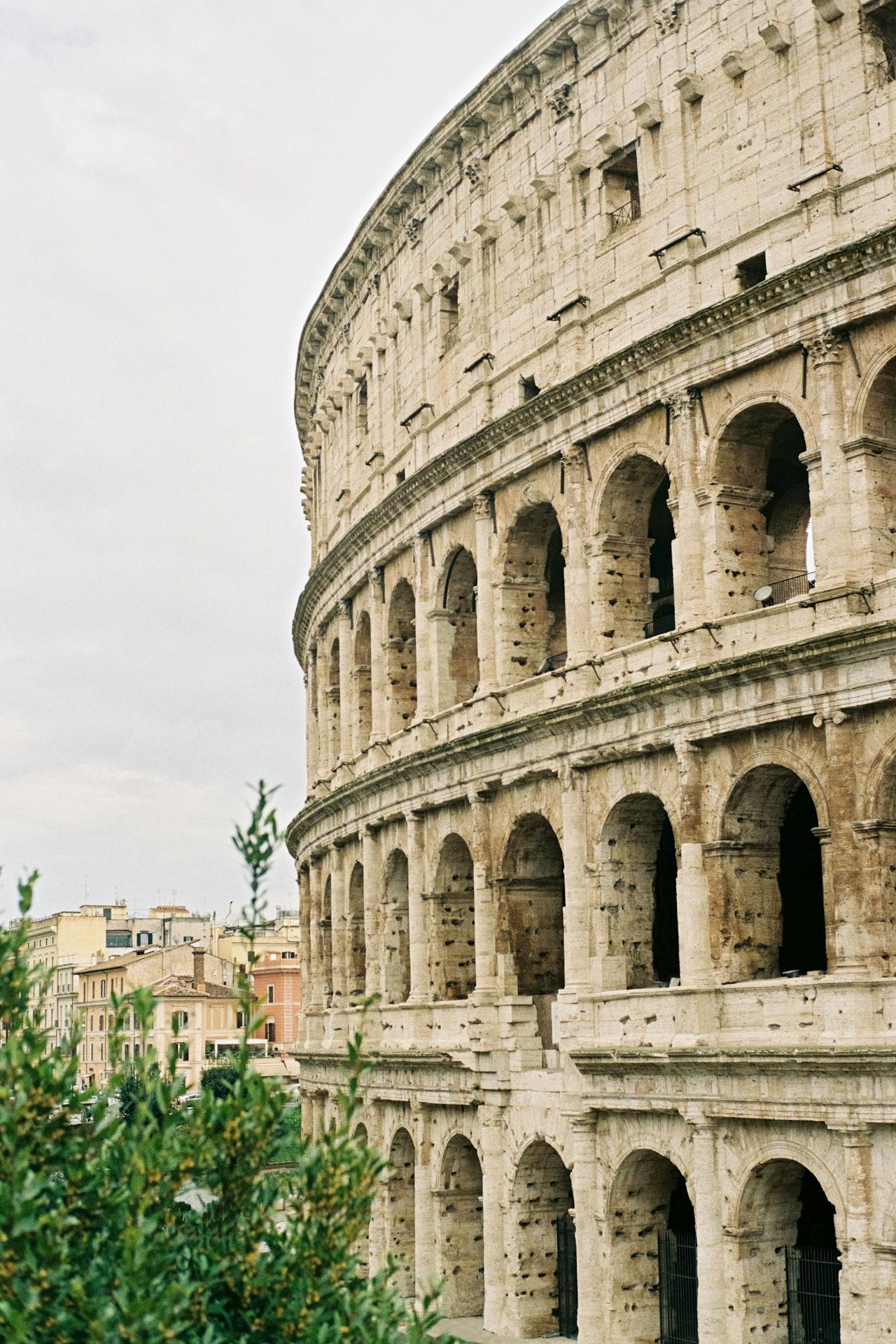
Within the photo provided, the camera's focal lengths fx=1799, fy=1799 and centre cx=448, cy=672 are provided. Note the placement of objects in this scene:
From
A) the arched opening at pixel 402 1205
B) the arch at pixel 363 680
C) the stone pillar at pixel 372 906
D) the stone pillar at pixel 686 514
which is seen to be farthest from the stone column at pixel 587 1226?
the arch at pixel 363 680

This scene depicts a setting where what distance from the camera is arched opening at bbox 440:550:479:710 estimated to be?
30438mm

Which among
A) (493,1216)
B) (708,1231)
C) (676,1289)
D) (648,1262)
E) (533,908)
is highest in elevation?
(533,908)

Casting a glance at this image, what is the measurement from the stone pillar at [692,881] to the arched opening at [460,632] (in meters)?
7.98

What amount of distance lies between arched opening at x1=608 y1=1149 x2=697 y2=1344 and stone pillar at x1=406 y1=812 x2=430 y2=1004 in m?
6.57

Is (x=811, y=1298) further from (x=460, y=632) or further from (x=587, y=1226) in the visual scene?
(x=460, y=632)

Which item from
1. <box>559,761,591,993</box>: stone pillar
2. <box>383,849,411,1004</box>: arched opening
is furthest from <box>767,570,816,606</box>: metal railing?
<box>383,849,411,1004</box>: arched opening

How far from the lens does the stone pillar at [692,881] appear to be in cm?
2250

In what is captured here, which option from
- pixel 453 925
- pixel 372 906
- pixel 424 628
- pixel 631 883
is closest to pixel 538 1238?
pixel 631 883

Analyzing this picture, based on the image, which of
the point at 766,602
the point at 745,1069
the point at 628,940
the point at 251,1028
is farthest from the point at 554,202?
the point at 251,1028

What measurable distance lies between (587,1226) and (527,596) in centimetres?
957

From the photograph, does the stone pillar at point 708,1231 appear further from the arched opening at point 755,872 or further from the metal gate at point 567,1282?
the metal gate at point 567,1282

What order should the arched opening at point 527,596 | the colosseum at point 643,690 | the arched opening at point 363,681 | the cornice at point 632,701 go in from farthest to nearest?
1. the arched opening at point 363,681
2. the arched opening at point 527,596
3. the colosseum at point 643,690
4. the cornice at point 632,701

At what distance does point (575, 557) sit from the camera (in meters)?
25.9

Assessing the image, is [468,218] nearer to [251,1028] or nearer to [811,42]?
[811,42]
